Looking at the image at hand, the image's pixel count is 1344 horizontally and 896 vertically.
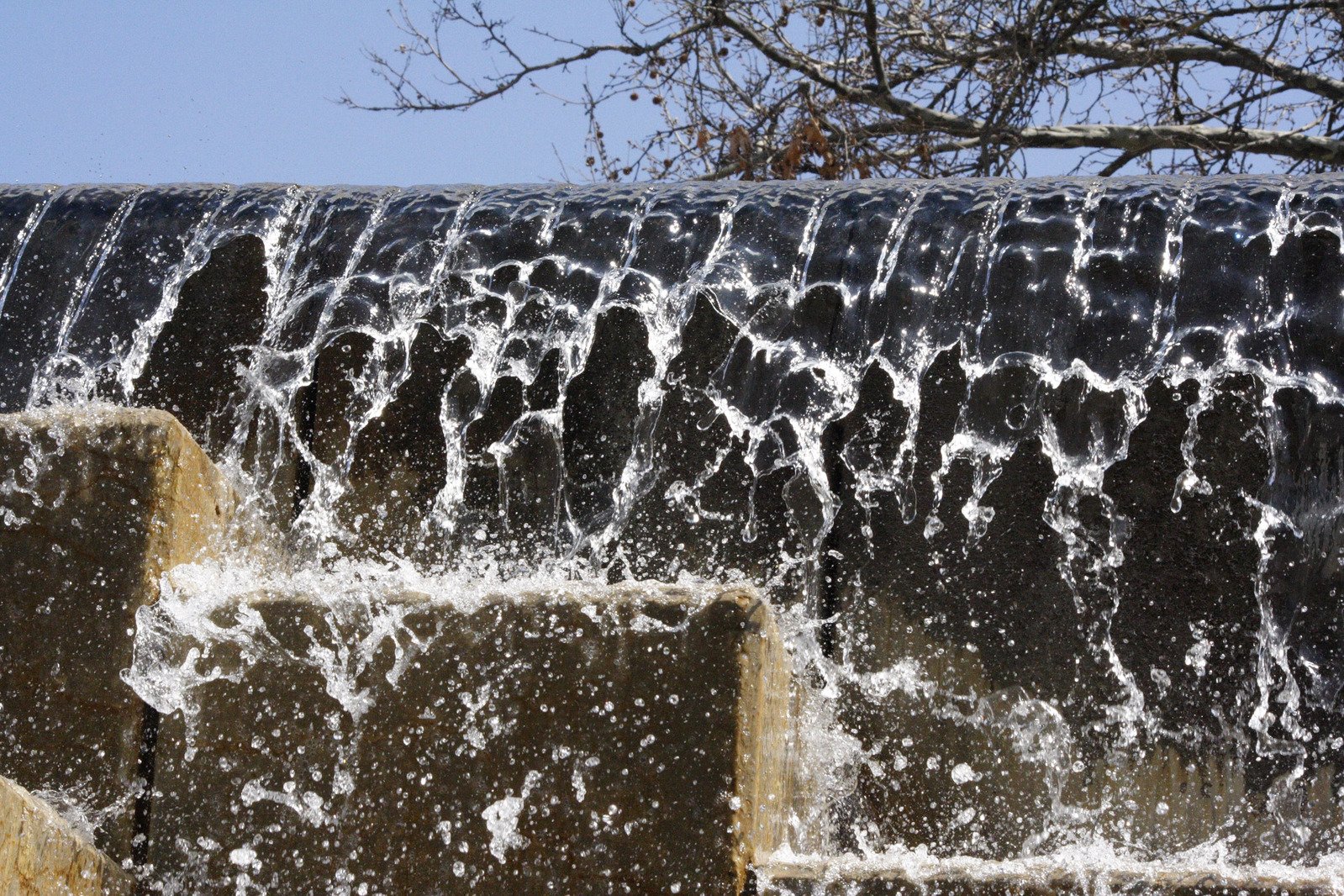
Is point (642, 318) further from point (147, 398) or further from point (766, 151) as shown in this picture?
point (766, 151)

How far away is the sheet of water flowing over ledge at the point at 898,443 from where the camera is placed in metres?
3.02

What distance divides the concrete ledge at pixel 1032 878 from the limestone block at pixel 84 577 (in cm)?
115

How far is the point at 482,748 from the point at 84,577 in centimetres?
82

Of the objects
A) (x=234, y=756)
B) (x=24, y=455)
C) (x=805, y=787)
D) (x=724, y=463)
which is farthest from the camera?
(x=724, y=463)

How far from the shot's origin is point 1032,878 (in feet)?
6.59

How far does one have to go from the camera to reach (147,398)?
361 centimetres

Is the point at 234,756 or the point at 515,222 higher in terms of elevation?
the point at 515,222

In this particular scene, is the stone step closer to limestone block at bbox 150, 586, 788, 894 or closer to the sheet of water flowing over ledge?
limestone block at bbox 150, 586, 788, 894

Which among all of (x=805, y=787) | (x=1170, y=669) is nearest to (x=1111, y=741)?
(x=1170, y=669)

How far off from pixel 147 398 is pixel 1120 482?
2.36 meters

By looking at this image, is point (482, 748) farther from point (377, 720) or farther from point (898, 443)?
point (898, 443)

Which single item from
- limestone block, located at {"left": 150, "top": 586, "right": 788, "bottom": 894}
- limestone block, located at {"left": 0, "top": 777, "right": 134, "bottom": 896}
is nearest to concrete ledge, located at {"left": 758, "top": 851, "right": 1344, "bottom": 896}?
limestone block, located at {"left": 150, "top": 586, "right": 788, "bottom": 894}

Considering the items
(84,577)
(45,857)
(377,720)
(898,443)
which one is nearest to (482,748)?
(377,720)

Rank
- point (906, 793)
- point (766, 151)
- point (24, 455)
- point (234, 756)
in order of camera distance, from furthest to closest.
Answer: point (766, 151) < point (906, 793) < point (24, 455) < point (234, 756)
